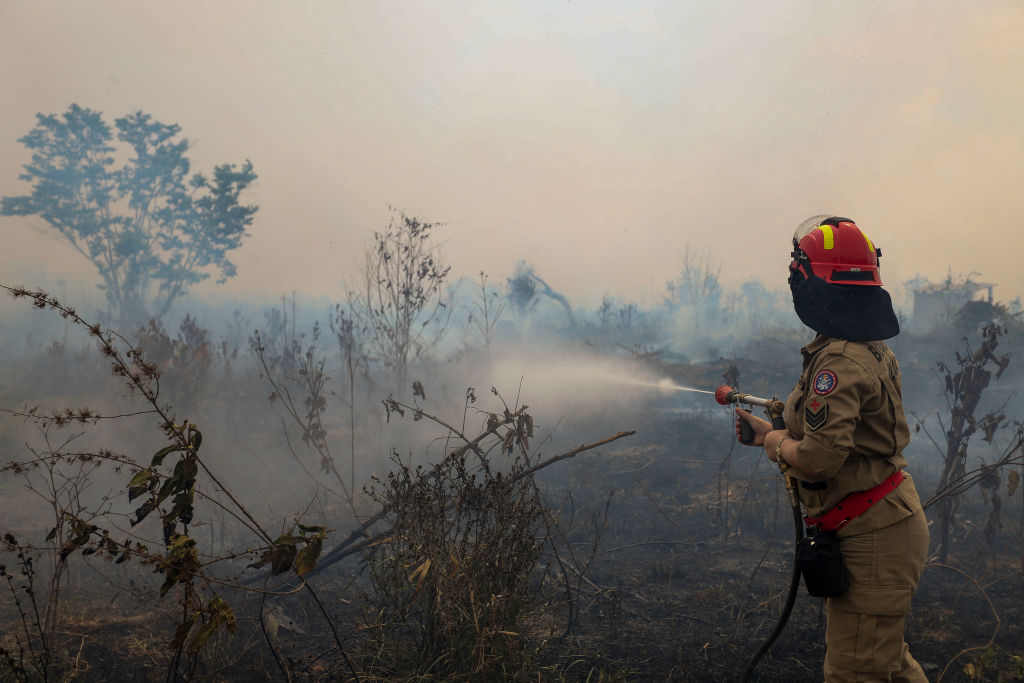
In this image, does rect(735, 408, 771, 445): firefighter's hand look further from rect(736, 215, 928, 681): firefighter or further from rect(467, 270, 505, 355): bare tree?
rect(467, 270, 505, 355): bare tree

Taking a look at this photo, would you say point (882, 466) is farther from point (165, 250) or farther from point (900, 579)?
point (165, 250)

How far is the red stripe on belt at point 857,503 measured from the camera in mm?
2498

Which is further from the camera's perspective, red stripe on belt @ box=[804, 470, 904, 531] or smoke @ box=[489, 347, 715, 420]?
smoke @ box=[489, 347, 715, 420]

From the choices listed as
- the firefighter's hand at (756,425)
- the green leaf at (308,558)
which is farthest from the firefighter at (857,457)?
the green leaf at (308,558)

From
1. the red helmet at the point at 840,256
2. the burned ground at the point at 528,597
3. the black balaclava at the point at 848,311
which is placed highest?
the red helmet at the point at 840,256

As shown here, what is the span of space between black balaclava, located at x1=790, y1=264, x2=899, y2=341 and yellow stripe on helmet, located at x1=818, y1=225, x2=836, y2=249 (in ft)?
0.41

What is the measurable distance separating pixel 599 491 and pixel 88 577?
17.3 feet

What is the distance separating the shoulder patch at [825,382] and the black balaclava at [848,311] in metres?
0.20

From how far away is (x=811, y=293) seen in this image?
8.69 ft

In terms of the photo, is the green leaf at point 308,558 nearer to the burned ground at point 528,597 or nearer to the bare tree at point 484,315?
the burned ground at point 528,597

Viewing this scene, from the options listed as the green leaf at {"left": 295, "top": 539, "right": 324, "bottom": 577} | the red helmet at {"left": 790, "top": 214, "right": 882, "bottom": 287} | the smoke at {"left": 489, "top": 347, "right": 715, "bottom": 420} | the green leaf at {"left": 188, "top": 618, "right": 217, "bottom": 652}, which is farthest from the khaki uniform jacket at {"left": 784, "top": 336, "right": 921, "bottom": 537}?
the smoke at {"left": 489, "top": 347, "right": 715, "bottom": 420}

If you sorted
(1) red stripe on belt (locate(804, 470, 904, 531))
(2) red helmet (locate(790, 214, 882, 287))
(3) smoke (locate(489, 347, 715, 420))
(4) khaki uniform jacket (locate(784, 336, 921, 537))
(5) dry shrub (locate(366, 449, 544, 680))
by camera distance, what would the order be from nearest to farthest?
(4) khaki uniform jacket (locate(784, 336, 921, 537)), (1) red stripe on belt (locate(804, 470, 904, 531)), (2) red helmet (locate(790, 214, 882, 287)), (5) dry shrub (locate(366, 449, 544, 680)), (3) smoke (locate(489, 347, 715, 420))

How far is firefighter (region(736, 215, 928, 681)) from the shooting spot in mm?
2410

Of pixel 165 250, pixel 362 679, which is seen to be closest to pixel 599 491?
pixel 362 679
